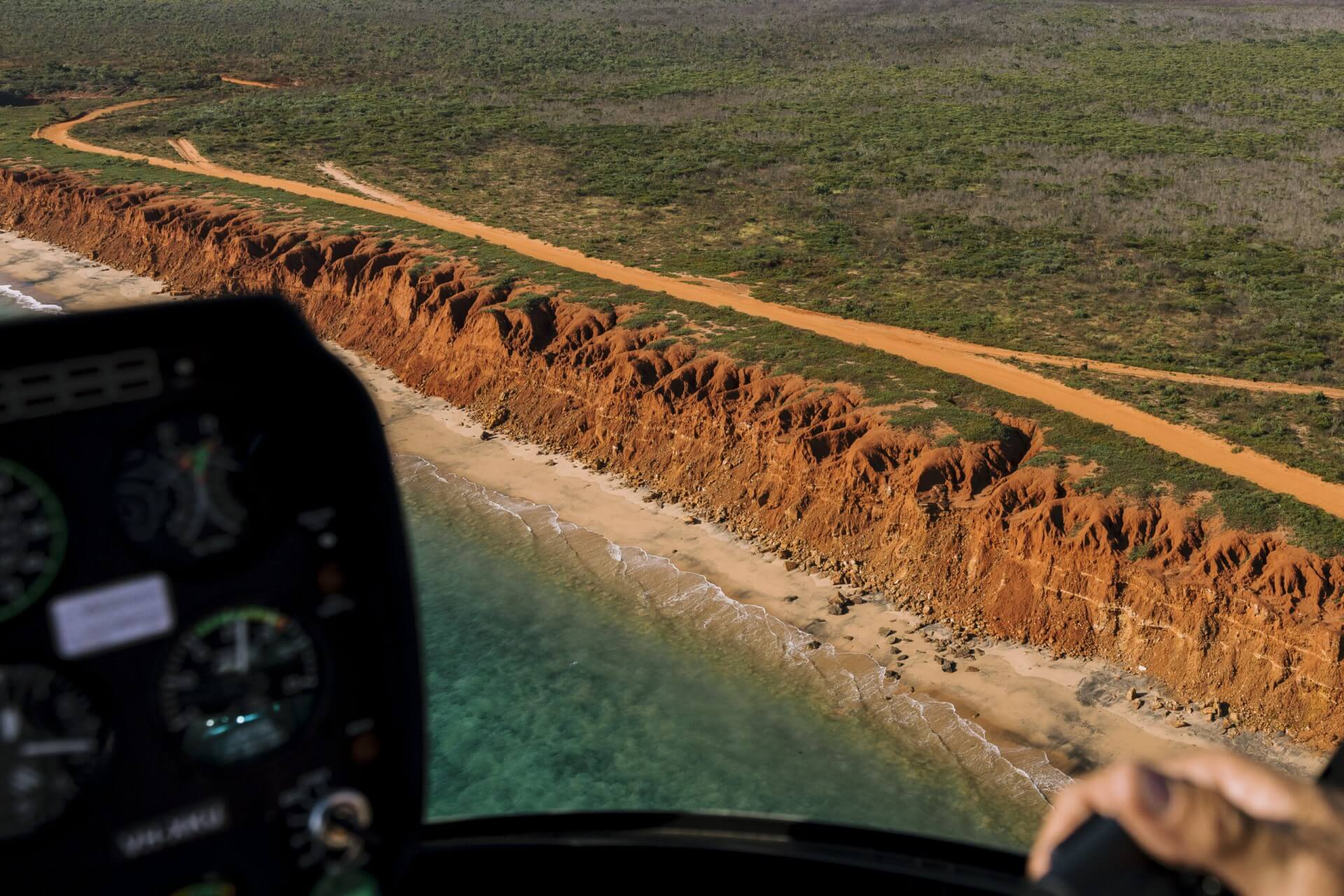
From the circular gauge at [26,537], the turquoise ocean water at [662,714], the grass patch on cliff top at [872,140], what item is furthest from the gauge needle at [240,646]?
the grass patch on cliff top at [872,140]

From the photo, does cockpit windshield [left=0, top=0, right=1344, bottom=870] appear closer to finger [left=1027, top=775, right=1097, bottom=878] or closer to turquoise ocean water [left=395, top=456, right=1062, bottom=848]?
turquoise ocean water [left=395, top=456, right=1062, bottom=848]

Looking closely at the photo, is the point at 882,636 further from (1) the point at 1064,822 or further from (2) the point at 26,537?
(1) the point at 1064,822

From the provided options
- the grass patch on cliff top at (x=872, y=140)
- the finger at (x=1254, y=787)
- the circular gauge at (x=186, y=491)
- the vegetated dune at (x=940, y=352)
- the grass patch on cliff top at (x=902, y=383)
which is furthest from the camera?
the grass patch on cliff top at (x=872, y=140)

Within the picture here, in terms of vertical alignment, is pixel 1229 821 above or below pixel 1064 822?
above

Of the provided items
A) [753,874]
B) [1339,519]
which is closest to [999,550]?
[1339,519]

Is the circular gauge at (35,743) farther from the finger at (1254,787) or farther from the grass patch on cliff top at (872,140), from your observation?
the grass patch on cliff top at (872,140)

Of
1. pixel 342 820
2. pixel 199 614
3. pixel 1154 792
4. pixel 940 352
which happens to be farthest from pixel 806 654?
pixel 1154 792
